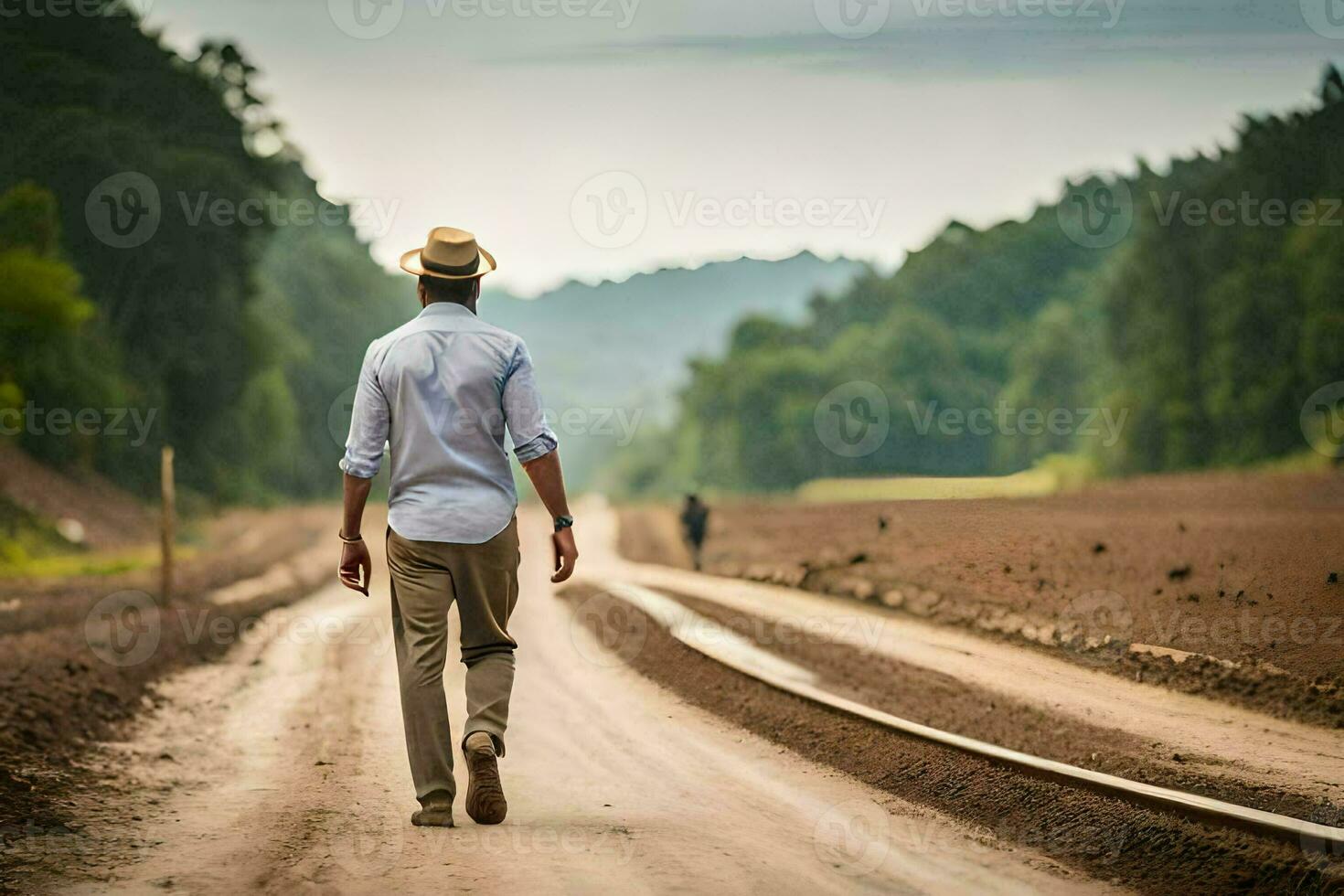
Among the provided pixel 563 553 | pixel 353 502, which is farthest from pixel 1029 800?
pixel 353 502

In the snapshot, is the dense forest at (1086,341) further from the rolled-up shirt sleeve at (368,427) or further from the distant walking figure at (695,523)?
the rolled-up shirt sleeve at (368,427)

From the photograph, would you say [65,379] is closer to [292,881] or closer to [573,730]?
[573,730]

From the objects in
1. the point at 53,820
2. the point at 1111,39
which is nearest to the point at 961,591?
the point at 1111,39

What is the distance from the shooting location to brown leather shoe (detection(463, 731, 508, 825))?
675 cm

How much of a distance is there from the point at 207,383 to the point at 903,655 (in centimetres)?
4606

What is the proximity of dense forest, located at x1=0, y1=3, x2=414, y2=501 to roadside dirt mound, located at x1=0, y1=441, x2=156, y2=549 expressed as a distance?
1038 mm

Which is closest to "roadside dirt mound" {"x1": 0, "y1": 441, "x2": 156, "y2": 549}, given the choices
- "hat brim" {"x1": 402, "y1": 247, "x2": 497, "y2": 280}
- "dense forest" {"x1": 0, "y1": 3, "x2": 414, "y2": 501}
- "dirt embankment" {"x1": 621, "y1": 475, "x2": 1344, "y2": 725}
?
"dense forest" {"x1": 0, "y1": 3, "x2": 414, "y2": 501}

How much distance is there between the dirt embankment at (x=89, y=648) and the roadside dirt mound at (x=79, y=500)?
5564 mm

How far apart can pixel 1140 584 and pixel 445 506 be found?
11886mm

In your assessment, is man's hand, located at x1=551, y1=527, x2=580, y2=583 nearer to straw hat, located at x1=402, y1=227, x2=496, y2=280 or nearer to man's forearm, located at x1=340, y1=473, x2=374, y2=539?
man's forearm, located at x1=340, y1=473, x2=374, y2=539

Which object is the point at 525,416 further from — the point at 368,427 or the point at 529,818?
the point at 529,818

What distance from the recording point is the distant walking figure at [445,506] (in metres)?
6.79

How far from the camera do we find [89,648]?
15617mm

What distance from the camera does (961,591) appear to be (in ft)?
59.1
